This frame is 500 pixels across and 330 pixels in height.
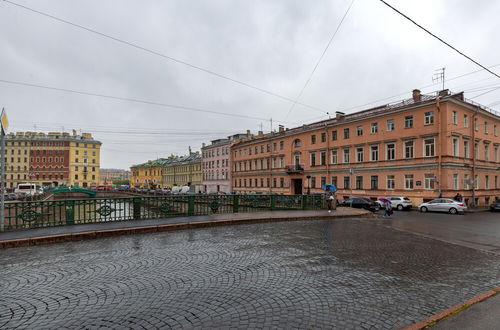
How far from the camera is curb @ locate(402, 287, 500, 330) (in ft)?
11.9

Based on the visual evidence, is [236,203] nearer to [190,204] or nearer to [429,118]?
[190,204]

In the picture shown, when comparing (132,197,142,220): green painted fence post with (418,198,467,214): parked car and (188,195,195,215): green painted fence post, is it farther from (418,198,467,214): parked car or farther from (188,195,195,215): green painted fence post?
(418,198,467,214): parked car

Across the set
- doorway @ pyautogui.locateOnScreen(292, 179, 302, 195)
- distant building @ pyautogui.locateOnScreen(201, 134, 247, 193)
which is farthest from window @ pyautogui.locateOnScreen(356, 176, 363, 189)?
distant building @ pyautogui.locateOnScreen(201, 134, 247, 193)

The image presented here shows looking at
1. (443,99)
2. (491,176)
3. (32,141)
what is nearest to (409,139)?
(443,99)

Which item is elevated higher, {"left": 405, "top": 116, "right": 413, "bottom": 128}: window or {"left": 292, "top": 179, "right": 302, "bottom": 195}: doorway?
{"left": 405, "top": 116, "right": 413, "bottom": 128}: window

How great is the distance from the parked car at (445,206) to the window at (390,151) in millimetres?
8191

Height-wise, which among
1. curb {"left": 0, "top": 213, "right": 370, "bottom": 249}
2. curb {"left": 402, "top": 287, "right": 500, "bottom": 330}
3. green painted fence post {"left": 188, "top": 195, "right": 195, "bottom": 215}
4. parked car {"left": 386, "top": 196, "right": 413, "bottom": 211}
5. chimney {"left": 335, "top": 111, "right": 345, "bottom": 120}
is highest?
chimney {"left": 335, "top": 111, "right": 345, "bottom": 120}

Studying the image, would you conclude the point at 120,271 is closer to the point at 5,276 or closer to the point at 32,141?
the point at 5,276

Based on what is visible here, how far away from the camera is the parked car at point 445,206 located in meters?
22.9

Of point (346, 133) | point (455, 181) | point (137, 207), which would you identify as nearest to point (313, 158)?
point (346, 133)

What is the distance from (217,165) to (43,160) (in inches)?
2777

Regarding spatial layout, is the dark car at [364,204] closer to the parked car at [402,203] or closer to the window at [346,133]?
the parked car at [402,203]

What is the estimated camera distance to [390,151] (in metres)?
32.5

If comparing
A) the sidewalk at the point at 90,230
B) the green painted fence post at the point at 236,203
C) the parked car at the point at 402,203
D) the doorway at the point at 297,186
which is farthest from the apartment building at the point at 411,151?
the sidewalk at the point at 90,230
